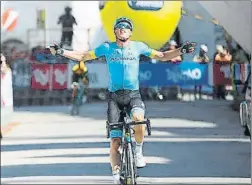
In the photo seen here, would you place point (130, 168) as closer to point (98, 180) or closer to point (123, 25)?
point (123, 25)

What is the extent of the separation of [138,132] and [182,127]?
12.8 metres

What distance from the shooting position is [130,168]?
13.2 feet

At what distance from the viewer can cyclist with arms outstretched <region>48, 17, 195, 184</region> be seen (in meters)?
3.40

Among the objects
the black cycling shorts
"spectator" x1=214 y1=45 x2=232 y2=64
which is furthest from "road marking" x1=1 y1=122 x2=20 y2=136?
the black cycling shorts

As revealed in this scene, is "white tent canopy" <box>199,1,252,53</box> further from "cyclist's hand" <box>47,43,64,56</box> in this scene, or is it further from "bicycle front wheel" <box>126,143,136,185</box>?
"cyclist's hand" <box>47,43,64,56</box>

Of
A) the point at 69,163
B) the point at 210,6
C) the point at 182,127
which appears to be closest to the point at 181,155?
the point at 182,127

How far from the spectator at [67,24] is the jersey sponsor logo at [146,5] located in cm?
42

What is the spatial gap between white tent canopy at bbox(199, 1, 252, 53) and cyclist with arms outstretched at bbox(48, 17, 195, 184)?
56cm

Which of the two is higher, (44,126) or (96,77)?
(96,77)

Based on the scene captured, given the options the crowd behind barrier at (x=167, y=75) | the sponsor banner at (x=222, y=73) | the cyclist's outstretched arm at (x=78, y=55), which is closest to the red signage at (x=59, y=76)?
the crowd behind barrier at (x=167, y=75)

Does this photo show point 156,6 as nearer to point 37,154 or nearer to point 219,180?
point 219,180

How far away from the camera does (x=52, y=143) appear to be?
17.0 metres

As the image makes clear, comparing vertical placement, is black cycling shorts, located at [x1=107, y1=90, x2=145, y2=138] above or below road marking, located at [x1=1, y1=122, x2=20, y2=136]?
above

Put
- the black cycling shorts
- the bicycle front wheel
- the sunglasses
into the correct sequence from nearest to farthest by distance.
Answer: the sunglasses
the black cycling shorts
the bicycle front wheel
